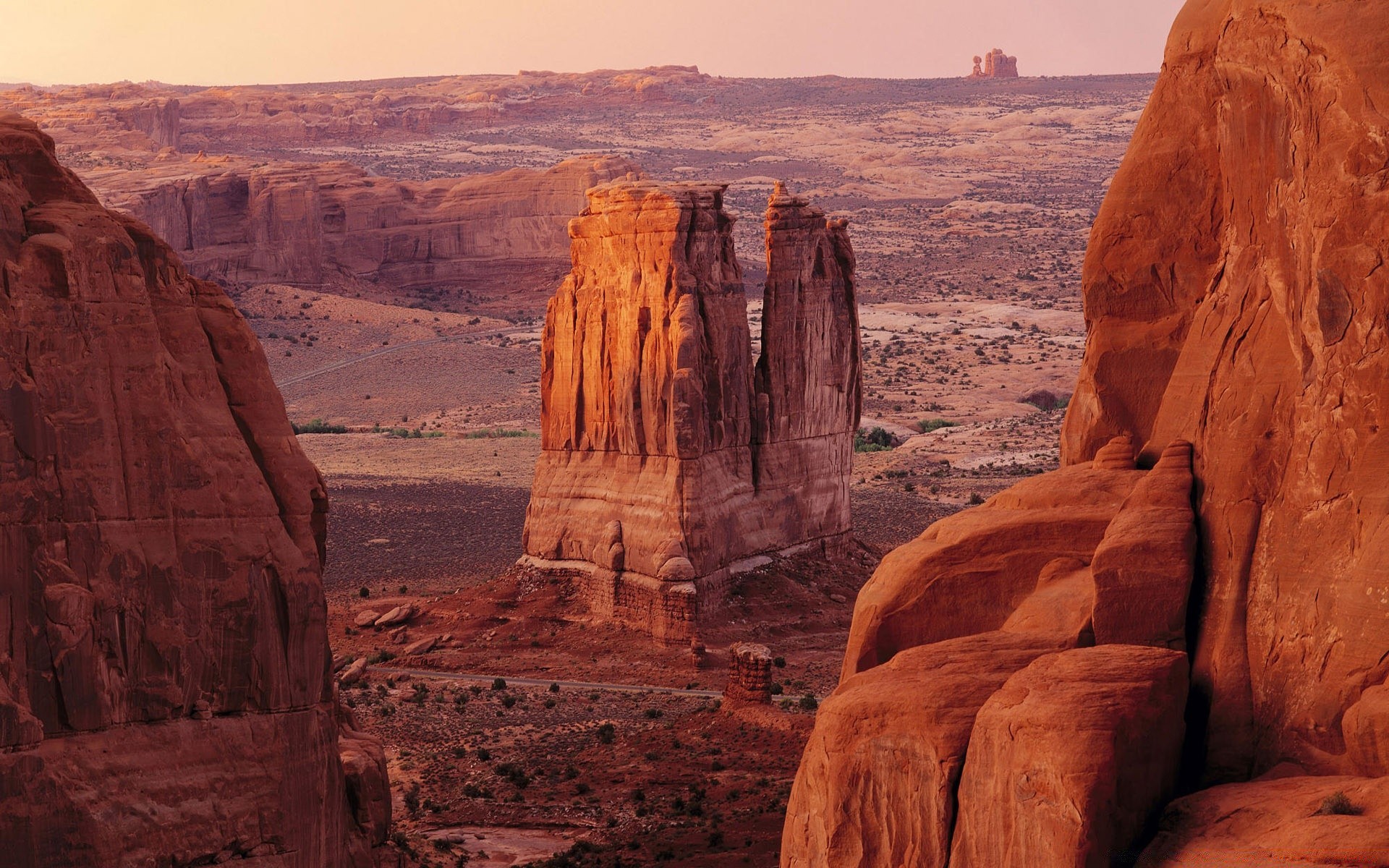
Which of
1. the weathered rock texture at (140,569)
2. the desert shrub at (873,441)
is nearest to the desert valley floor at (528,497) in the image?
the desert shrub at (873,441)

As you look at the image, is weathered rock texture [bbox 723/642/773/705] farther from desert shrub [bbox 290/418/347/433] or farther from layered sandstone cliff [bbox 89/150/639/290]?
layered sandstone cliff [bbox 89/150/639/290]

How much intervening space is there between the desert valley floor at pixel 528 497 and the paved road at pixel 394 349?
0.23 meters

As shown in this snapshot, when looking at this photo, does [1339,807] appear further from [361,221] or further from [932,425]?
[361,221]

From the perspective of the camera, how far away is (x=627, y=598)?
4284 cm

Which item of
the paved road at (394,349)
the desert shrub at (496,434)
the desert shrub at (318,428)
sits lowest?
the desert shrub at (318,428)

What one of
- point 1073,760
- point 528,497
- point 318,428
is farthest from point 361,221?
point 1073,760

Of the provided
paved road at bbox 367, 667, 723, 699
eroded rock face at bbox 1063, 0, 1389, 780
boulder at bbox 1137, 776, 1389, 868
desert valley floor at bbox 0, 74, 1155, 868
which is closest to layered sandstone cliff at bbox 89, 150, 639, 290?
desert valley floor at bbox 0, 74, 1155, 868

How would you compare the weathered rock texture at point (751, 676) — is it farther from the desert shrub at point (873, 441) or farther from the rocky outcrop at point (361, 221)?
the rocky outcrop at point (361, 221)

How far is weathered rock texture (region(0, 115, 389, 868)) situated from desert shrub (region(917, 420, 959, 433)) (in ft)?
216

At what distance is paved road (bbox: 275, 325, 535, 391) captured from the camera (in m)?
99.8

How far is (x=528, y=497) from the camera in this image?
6694 centimetres

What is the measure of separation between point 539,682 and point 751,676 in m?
6.64

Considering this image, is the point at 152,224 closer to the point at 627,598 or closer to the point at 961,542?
the point at 627,598

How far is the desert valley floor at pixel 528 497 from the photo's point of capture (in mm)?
31016
